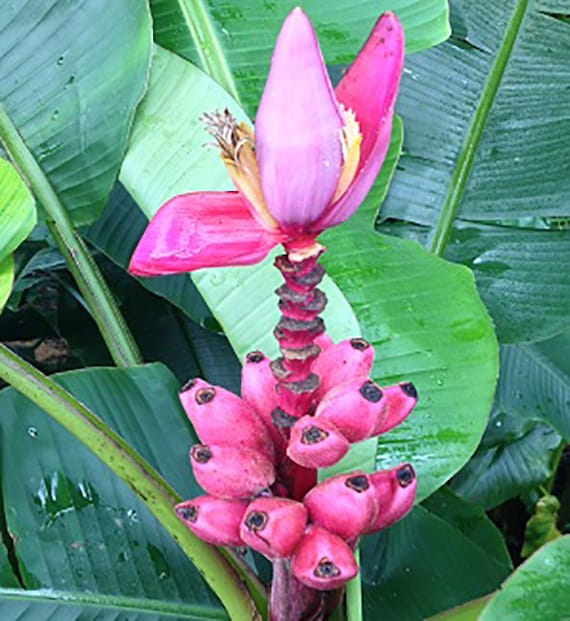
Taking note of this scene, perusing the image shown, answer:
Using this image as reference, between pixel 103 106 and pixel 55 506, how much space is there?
14.1 inches

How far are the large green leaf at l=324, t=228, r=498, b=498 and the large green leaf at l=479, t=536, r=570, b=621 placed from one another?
0.51 feet

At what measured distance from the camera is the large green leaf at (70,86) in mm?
784

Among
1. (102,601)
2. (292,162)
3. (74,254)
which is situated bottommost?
(102,601)

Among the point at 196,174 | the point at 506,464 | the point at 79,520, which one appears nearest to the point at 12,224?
the point at 196,174

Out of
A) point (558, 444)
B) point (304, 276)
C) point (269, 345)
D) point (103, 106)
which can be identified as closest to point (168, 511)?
point (269, 345)

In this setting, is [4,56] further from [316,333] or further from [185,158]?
[316,333]

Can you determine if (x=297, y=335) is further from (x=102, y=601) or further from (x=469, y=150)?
(x=469, y=150)

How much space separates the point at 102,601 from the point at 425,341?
34 cm

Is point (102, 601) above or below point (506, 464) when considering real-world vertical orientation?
above

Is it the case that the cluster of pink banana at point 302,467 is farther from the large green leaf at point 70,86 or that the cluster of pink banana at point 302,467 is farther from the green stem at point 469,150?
the green stem at point 469,150

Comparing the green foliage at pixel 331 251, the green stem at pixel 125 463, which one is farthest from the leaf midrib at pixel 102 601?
the green stem at pixel 125 463

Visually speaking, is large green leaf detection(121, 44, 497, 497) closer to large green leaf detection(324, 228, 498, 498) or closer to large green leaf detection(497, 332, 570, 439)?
large green leaf detection(324, 228, 498, 498)

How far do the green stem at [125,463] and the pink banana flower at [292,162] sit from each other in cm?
20

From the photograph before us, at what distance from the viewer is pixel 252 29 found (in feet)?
2.76
